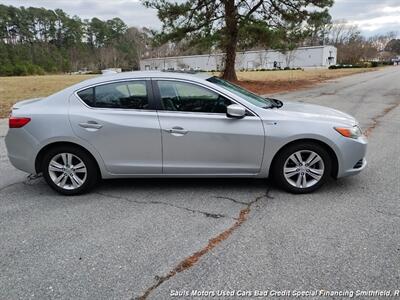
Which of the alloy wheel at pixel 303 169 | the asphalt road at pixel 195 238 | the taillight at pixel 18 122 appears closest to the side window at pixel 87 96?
the taillight at pixel 18 122

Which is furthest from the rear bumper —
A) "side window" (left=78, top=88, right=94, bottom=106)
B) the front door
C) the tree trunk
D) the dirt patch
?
the tree trunk

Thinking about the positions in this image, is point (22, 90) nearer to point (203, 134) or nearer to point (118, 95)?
point (118, 95)

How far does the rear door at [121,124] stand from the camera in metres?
4.03

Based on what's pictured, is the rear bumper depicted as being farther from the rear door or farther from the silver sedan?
the rear door

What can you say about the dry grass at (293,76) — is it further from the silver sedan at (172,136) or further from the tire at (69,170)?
the tire at (69,170)

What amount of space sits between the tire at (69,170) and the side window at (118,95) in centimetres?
66

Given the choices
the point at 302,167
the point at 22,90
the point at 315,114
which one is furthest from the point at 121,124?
the point at 22,90

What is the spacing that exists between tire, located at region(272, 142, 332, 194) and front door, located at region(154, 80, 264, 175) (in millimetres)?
296

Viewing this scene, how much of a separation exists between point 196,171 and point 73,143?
1572mm

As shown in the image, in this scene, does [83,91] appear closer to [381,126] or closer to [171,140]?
[171,140]

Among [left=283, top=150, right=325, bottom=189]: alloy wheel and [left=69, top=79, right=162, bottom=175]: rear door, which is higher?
[left=69, top=79, right=162, bottom=175]: rear door

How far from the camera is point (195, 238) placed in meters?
3.17

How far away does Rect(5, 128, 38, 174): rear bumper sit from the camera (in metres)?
4.13

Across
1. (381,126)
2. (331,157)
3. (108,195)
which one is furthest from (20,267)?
(381,126)
